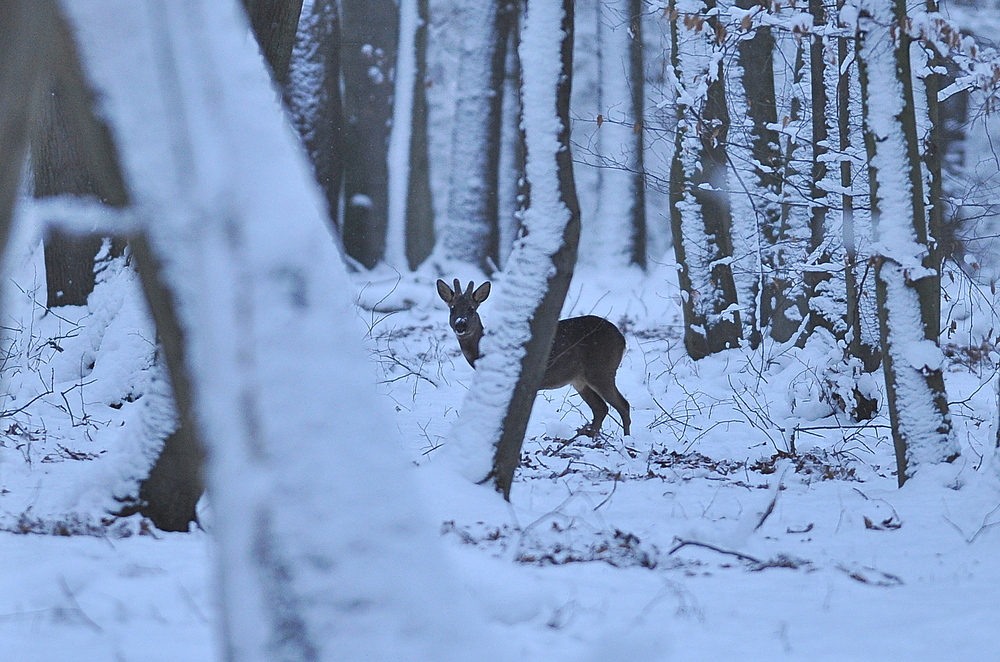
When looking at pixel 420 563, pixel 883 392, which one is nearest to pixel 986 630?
pixel 420 563

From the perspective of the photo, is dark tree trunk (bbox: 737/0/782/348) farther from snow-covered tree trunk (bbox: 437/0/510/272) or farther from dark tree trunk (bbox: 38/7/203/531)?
snow-covered tree trunk (bbox: 437/0/510/272)

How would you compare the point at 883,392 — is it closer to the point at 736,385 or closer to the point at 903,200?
the point at 736,385

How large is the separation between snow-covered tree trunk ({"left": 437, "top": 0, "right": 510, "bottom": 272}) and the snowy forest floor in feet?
34.6

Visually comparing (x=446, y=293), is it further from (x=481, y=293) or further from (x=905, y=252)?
(x=905, y=252)

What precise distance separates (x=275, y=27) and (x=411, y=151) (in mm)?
18616

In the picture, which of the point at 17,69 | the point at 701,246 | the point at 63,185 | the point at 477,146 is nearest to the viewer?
the point at 17,69

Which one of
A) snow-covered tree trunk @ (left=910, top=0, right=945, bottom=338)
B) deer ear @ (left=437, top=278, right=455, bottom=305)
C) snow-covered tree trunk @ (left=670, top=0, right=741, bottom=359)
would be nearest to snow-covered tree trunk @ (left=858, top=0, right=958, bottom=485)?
snow-covered tree trunk @ (left=910, top=0, right=945, bottom=338)

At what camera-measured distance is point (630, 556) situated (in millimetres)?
3982

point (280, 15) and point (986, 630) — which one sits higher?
point (280, 15)

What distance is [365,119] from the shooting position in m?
21.7

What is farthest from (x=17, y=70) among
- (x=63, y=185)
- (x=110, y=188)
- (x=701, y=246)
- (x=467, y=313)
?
(x=701, y=246)

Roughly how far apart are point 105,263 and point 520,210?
5.19m

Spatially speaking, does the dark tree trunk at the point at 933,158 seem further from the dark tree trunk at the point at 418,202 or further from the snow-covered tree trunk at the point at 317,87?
the dark tree trunk at the point at 418,202

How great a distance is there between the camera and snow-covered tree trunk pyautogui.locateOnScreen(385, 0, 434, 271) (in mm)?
23734
